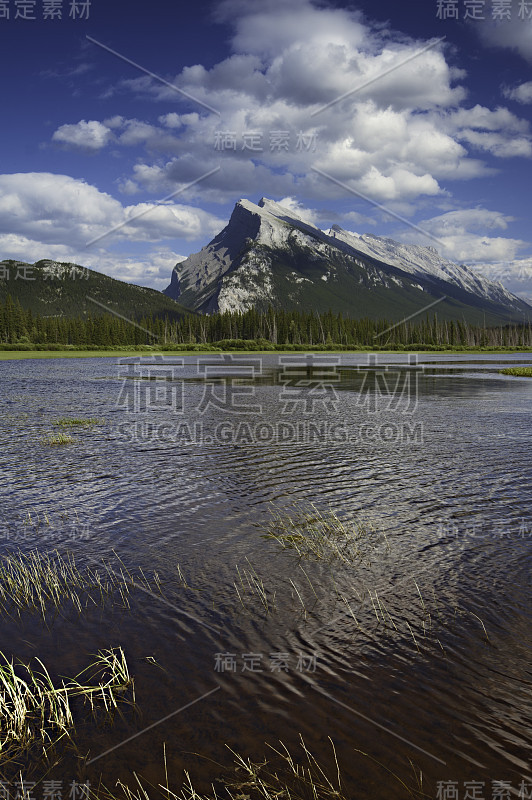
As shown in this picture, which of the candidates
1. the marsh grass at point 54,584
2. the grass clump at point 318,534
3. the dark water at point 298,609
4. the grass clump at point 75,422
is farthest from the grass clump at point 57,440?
the grass clump at point 318,534

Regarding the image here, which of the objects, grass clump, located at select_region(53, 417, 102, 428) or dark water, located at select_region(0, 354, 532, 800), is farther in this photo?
grass clump, located at select_region(53, 417, 102, 428)

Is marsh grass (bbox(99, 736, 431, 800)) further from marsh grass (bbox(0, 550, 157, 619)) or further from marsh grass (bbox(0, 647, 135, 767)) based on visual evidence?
marsh grass (bbox(0, 550, 157, 619))

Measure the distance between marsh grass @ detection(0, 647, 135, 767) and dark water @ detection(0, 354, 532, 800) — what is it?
31 centimetres

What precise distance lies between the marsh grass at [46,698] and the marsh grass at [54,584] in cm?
227

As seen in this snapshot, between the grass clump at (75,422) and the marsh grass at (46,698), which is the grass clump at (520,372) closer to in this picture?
the grass clump at (75,422)

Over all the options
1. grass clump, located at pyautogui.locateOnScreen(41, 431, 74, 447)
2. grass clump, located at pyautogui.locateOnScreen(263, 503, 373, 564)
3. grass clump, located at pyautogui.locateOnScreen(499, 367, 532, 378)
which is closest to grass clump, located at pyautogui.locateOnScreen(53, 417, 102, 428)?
grass clump, located at pyautogui.locateOnScreen(41, 431, 74, 447)

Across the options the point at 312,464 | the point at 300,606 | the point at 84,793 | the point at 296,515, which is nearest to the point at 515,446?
the point at 312,464

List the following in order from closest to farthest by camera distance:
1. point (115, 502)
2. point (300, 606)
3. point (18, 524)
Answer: point (300, 606) → point (18, 524) → point (115, 502)

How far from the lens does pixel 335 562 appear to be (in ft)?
44.9

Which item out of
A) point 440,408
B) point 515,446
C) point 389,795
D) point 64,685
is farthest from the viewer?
point 440,408

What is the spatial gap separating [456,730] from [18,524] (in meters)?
14.1

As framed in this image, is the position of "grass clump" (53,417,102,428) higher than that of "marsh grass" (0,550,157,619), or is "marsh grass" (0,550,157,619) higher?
"grass clump" (53,417,102,428)

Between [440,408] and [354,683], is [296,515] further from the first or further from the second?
[440,408]

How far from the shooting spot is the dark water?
7.20 metres
